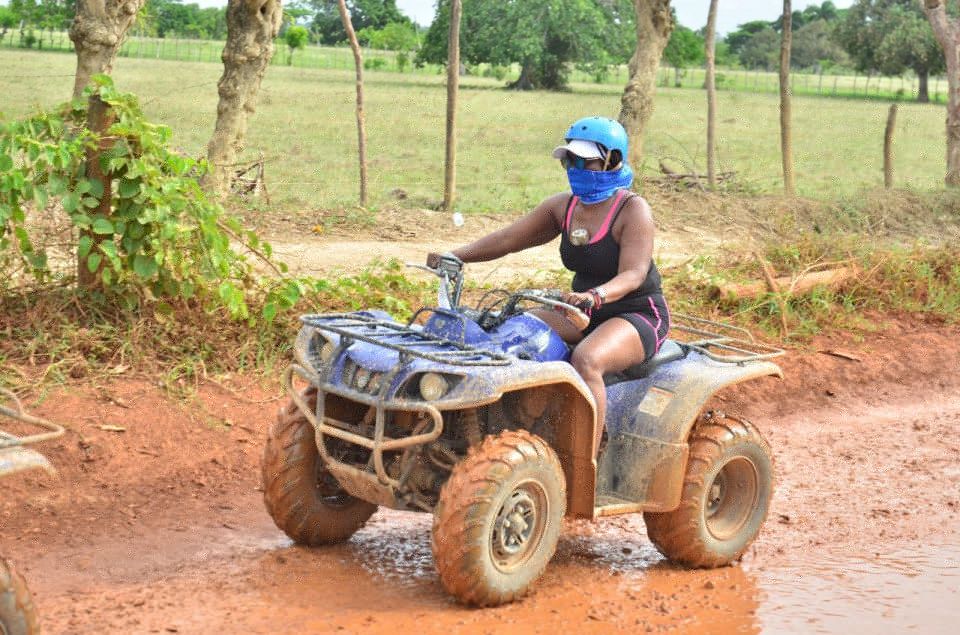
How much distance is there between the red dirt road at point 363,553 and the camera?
5480 millimetres

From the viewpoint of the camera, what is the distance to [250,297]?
873cm

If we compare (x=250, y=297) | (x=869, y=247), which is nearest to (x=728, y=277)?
(x=869, y=247)

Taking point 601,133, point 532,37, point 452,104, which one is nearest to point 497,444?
point 601,133

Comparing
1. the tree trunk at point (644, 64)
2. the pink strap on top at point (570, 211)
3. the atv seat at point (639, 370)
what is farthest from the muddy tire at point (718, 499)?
the tree trunk at point (644, 64)

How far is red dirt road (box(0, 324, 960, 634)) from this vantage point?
548 cm

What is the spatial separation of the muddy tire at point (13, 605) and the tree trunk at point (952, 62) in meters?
17.1

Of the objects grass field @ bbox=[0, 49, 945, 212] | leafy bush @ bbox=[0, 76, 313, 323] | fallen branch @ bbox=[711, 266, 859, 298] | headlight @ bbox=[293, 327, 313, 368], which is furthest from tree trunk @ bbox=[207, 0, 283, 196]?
headlight @ bbox=[293, 327, 313, 368]

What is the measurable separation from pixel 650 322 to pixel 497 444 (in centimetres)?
112

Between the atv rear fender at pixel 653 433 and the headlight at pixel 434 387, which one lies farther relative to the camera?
the atv rear fender at pixel 653 433

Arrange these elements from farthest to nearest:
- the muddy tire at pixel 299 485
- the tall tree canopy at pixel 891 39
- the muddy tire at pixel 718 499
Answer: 1. the tall tree canopy at pixel 891 39
2. the muddy tire at pixel 718 499
3. the muddy tire at pixel 299 485

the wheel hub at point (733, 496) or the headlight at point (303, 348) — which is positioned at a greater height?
the headlight at point (303, 348)

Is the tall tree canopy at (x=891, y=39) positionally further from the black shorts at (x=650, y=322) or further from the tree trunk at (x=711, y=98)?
the black shorts at (x=650, y=322)

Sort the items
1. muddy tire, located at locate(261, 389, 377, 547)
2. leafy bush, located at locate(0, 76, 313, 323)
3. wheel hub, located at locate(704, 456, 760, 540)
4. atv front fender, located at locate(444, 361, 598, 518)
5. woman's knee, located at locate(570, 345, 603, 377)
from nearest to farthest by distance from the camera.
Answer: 1. atv front fender, located at locate(444, 361, 598, 518)
2. woman's knee, located at locate(570, 345, 603, 377)
3. muddy tire, located at locate(261, 389, 377, 547)
4. wheel hub, located at locate(704, 456, 760, 540)
5. leafy bush, located at locate(0, 76, 313, 323)

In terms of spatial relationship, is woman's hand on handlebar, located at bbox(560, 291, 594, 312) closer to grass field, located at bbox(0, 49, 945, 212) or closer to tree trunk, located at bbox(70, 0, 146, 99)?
tree trunk, located at bbox(70, 0, 146, 99)
